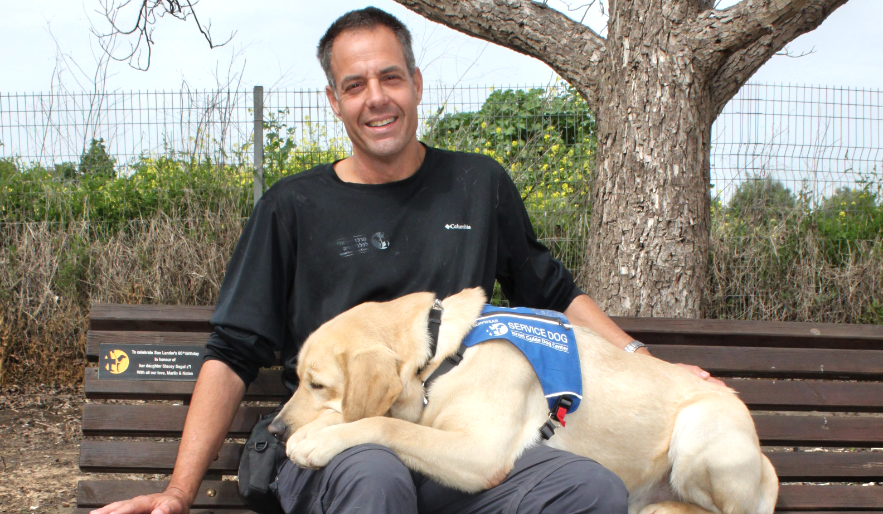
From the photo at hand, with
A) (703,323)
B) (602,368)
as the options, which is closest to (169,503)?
(602,368)

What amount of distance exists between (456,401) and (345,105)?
1265mm

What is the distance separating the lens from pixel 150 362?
2814 mm

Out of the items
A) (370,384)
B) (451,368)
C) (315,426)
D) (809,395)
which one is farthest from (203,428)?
(809,395)

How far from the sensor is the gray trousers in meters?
1.91

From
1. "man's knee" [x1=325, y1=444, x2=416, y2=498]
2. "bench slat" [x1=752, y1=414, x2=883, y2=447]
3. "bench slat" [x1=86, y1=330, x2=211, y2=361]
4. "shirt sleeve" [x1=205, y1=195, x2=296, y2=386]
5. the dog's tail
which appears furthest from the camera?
"bench slat" [x1=752, y1=414, x2=883, y2=447]

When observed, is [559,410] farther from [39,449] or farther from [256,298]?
[39,449]

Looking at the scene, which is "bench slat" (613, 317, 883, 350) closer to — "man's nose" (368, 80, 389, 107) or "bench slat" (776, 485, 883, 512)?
"bench slat" (776, 485, 883, 512)

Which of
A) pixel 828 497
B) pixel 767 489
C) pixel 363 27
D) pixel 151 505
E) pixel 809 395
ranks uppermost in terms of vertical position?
pixel 363 27

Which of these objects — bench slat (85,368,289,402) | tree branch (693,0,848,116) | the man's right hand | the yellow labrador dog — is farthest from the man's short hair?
tree branch (693,0,848,116)

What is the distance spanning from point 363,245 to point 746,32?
9.09 ft

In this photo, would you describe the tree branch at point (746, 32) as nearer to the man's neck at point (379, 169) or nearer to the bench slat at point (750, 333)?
the bench slat at point (750, 333)

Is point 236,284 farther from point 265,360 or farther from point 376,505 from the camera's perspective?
point 376,505

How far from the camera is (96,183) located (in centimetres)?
612

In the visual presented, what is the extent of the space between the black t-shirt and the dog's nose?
10.6 inches
